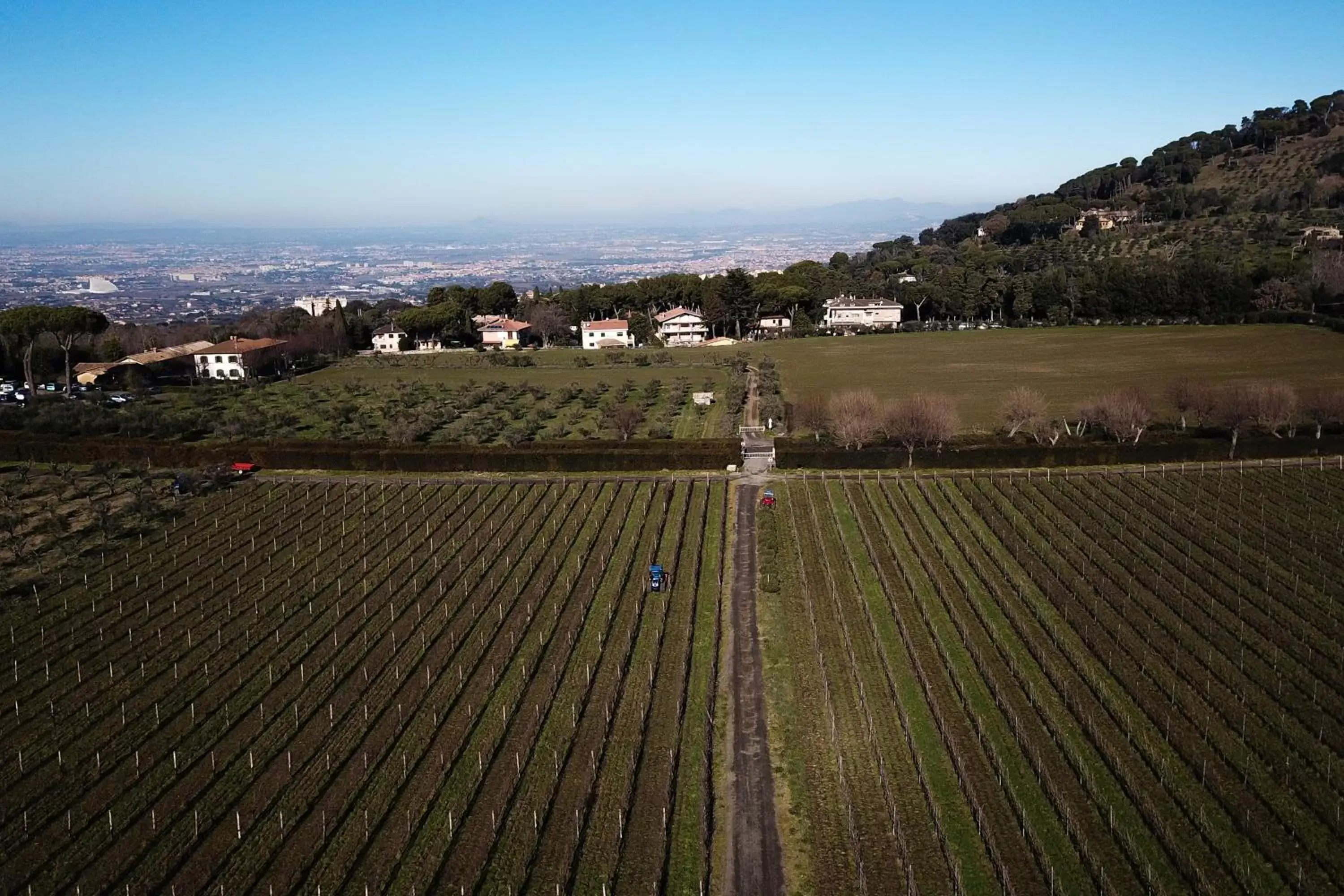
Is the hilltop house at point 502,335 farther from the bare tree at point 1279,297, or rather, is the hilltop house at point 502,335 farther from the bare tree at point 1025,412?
the bare tree at point 1279,297

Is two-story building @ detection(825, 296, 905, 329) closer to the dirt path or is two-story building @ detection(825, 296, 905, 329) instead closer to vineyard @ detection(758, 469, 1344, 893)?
vineyard @ detection(758, 469, 1344, 893)

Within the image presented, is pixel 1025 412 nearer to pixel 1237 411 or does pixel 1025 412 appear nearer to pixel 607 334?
pixel 1237 411

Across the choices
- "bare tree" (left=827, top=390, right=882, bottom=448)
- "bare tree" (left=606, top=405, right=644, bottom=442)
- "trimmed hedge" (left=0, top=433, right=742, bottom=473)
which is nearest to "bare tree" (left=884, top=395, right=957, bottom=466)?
"bare tree" (left=827, top=390, right=882, bottom=448)

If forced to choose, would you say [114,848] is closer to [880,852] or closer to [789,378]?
[880,852]

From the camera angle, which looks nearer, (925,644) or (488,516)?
(925,644)

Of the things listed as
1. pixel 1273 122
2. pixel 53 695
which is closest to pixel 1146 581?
pixel 53 695

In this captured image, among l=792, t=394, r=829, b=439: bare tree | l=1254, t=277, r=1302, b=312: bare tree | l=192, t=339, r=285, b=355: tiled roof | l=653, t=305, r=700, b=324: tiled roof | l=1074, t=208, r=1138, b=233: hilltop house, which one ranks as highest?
l=1074, t=208, r=1138, b=233: hilltop house

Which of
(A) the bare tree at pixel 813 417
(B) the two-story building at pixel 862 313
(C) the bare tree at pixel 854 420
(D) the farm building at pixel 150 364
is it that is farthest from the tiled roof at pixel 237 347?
(B) the two-story building at pixel 862 313
